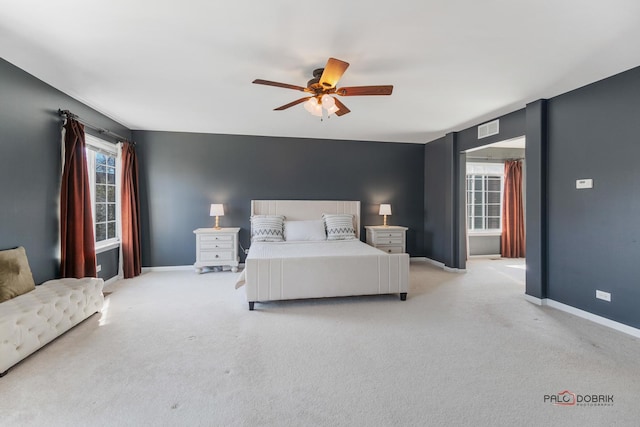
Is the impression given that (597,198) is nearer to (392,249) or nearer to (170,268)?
(392,249)

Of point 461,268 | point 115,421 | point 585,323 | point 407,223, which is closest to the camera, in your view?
point 115,421

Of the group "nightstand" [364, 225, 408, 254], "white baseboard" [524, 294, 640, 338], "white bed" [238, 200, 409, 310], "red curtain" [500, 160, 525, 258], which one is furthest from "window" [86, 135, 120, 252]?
"red curtain" [500, 160, 525, 258]

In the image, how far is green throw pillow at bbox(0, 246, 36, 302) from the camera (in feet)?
8.07

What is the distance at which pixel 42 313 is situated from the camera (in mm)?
2381

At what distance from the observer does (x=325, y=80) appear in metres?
2.53

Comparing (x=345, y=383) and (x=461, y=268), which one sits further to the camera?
(x=461, y=268)

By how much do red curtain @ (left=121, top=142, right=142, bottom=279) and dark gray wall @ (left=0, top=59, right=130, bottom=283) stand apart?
1.31 meters

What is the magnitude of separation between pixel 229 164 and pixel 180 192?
996mm

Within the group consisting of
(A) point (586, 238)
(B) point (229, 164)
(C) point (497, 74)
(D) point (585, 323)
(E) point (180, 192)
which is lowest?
(D) point (585, 323)

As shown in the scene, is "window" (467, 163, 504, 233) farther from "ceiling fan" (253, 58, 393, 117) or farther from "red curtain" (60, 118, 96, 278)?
"red curtain" (60, 118, 96, 278)

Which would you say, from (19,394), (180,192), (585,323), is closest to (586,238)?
(585,323)

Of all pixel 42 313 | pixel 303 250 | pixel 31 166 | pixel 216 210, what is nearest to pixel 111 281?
pixel 216 210

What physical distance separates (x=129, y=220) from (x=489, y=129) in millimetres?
5754

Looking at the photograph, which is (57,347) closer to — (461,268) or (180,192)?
(180,192)
